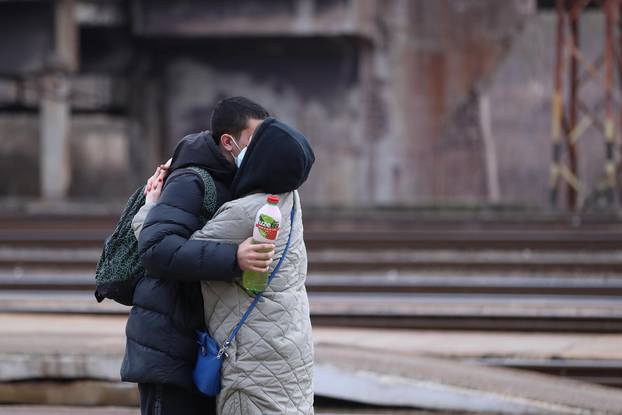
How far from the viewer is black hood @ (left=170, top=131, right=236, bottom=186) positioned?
4.09 metres

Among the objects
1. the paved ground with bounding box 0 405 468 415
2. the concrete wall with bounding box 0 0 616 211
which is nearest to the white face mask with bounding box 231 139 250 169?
the paved ground with bounding box 0 405 468 415

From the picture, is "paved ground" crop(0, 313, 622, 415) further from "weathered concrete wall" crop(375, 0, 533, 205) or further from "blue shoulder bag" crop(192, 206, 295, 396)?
"weathered concrete wall" crop(375, 0, 533, 205)

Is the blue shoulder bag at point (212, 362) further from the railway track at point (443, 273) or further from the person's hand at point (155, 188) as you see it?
the railway track at point (443, 273)

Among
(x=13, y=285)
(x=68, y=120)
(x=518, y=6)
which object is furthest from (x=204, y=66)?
(x=13, y=285)

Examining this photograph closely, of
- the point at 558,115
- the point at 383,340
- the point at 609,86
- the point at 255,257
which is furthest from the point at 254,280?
the point at 558,115

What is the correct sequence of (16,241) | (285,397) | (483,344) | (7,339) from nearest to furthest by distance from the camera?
1. (285,397)
2. (7,339)
3. (483,344)
4. (16,241)

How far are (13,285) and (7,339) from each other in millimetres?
3713

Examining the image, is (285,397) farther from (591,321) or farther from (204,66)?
(204,66)

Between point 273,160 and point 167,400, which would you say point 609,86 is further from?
point 167,400

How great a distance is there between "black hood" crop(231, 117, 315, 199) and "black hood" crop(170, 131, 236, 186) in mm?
112

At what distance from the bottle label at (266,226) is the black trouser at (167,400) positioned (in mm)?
613

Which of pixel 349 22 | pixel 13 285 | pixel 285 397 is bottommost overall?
pixel 13 285

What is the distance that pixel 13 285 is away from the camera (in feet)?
36.1

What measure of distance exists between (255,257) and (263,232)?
0.09 metres
